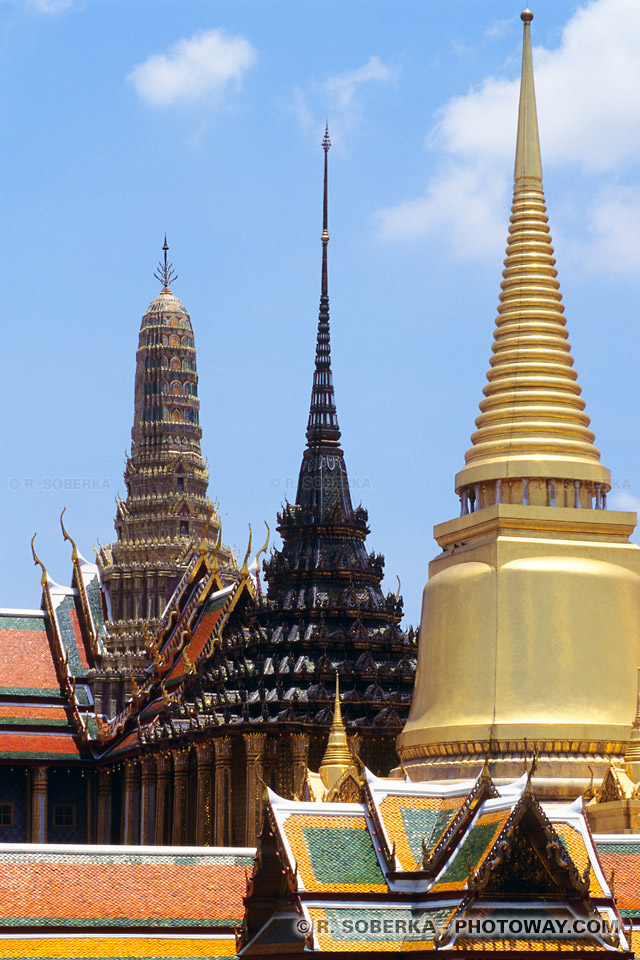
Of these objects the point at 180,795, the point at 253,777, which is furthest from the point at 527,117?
the point at 180,795

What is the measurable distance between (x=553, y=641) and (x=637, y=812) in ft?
13.1

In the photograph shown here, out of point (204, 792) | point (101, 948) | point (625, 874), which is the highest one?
point (204, 792)

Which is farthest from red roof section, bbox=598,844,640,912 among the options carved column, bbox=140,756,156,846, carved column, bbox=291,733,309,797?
carved column, bbox=140,756,156,846

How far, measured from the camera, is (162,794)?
49.1 metres

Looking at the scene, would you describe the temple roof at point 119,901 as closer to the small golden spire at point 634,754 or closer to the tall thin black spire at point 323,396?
the small golden spire at point 634,754

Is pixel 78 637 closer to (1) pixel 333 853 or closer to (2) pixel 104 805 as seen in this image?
(2) pixel 104 805

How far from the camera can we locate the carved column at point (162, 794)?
48894 millimetres

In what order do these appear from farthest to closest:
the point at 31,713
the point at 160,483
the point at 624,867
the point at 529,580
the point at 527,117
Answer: the point at 160,483 < the point at 31,713 < the point at 527,117 < the point at 529,580 < the point at 624,867

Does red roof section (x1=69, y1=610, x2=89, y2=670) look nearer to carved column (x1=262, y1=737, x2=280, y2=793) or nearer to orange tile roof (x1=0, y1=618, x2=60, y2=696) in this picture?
orange tile roof (x1=0, y1=618, x2=60, y2=696)

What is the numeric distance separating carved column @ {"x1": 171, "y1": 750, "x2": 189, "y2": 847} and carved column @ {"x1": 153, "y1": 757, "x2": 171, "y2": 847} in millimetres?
985

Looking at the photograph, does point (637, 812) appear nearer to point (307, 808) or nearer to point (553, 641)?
point (553, 641)

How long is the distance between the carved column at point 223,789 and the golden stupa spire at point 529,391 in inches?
445

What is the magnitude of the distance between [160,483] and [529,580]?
32092 mm

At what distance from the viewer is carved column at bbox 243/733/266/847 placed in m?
42.3
